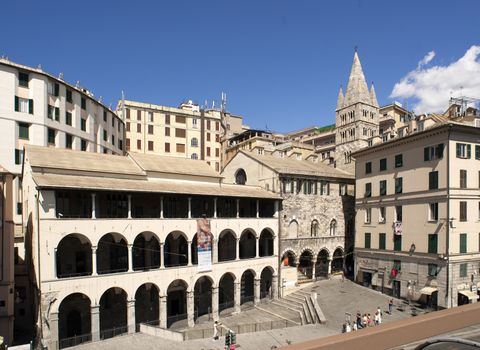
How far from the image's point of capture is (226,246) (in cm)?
4081

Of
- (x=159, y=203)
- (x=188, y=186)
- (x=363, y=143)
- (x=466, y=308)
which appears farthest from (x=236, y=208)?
(x=363, y=143)

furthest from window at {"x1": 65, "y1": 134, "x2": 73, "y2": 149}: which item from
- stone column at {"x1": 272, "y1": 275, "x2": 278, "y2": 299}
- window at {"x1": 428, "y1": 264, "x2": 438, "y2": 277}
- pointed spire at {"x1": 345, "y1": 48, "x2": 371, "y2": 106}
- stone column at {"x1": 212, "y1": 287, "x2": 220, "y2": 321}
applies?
pointed spire at {"x1": 345, "y1": 48, "x2": 371, "y2": 106}

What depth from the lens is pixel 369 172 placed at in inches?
1668

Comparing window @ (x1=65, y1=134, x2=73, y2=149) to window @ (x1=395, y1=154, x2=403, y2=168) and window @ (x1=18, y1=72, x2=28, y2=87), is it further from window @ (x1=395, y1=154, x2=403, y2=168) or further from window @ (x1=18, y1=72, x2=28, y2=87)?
window @ (x1=395, y1=154, x2=403, y2=168)

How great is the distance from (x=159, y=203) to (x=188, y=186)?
3253 mm

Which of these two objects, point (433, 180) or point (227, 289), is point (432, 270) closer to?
point (433, 180)

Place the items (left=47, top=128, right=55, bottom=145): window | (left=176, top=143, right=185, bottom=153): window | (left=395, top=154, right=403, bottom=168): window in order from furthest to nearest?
(left=176, top=143, right=185, bottom=153): window
(left=47, top=128, right=55, bottom=145): window
(left=395, top=154, right=403, bottom=168): window

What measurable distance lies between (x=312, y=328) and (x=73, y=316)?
20237 mm

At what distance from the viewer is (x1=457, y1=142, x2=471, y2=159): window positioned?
109 feet

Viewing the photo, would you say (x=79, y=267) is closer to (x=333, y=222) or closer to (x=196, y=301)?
(x=196, y=301)

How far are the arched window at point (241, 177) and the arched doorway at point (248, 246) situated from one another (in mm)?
7530

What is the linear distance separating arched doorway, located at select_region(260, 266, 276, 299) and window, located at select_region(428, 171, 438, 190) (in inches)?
719

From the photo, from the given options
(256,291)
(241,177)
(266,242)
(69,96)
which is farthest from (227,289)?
(69,96)

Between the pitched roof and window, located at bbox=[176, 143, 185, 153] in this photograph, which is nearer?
the pitched roof
